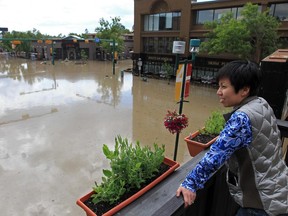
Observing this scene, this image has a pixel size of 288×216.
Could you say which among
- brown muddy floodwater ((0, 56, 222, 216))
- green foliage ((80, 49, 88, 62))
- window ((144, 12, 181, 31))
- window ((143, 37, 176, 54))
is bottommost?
brown muddy floodwater ((0, 56, 222, 216))

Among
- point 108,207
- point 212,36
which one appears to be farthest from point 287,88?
point 212,36

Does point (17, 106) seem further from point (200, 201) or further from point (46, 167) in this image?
point (200, 201)

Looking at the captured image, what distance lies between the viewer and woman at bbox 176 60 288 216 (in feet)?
4.26

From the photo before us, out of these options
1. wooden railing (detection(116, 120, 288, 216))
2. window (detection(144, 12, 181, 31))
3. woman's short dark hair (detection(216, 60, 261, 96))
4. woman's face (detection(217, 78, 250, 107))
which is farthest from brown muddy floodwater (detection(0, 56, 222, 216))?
window (detection(144, 12, 181, 31))

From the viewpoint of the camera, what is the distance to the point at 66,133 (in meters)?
9.56

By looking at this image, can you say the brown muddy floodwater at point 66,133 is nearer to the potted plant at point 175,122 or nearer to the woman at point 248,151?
the potted plant at point 175,122

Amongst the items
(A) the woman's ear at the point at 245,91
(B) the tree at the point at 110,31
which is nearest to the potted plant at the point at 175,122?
(A) the woman's ear at the point at 245,91

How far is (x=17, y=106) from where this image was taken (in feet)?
45.4

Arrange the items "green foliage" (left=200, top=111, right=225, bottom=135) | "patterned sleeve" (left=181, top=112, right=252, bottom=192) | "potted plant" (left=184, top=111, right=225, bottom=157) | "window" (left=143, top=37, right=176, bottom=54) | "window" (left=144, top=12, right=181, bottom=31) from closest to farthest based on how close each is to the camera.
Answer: "patterned sleeve" (left=181, top=112, right=252, bottom=192) < "potted plant" (left=184, top=111, right=225, bottom=157) < "green foliage" (left=200, top=111, right=225, bottom=135) < "window" (left=144, top=12, right=181, bottom=31) < "window" (left=143, top=37, right=176, bottom=54)

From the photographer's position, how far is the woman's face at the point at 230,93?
146 cm

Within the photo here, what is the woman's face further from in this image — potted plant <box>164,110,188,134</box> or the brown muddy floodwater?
the brown muddy floodwater

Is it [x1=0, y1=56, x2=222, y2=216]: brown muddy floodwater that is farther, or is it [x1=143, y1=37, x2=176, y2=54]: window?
[x1=143, y1=37, x2=176, y2=54]: window

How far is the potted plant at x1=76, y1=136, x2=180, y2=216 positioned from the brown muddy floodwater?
388 centimetres

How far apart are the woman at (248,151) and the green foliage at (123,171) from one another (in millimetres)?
480
